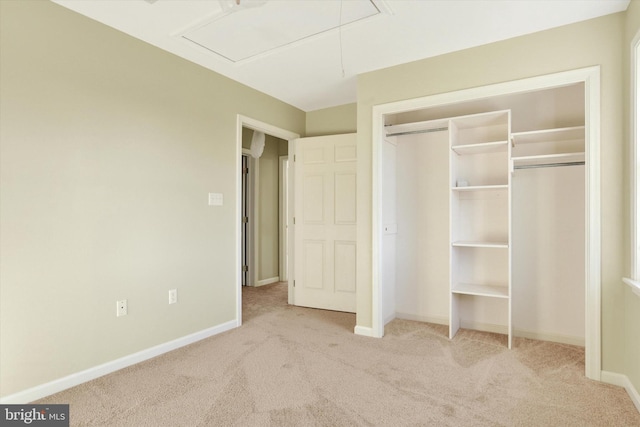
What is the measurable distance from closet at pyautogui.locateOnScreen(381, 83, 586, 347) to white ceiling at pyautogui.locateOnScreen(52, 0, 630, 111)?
0.66m

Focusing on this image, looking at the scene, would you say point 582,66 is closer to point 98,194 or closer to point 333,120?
point 333,120

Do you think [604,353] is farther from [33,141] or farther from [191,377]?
[33,141]

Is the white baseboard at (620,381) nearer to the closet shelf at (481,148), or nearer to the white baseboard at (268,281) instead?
the closet shelf at (481,148)

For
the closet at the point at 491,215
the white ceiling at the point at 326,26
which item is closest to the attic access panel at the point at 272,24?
the white ceiling at the point at 326,26

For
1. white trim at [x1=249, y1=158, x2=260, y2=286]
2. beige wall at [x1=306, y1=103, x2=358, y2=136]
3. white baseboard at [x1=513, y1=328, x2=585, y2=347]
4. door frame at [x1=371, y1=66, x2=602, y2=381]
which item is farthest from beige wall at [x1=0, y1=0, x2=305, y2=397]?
white baseboard at [x1=513, y1=328, x2=585, y2=347]

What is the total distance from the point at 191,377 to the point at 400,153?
301 centimetres

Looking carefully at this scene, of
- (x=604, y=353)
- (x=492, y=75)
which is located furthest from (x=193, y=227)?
(x=604, y=353)

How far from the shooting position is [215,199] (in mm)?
3514

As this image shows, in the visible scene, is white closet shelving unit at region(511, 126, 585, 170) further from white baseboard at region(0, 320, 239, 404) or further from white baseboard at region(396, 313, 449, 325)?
white baseboard at region(0, 320, 239, 404)

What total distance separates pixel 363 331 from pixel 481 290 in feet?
3.84

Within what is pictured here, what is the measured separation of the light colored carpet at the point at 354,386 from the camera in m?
2.03

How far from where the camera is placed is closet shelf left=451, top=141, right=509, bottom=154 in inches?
124

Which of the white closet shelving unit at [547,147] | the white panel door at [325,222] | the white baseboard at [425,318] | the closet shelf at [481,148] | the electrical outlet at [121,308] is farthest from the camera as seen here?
the white panel door at [325,222]

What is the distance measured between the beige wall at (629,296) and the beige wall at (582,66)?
0.20ft
